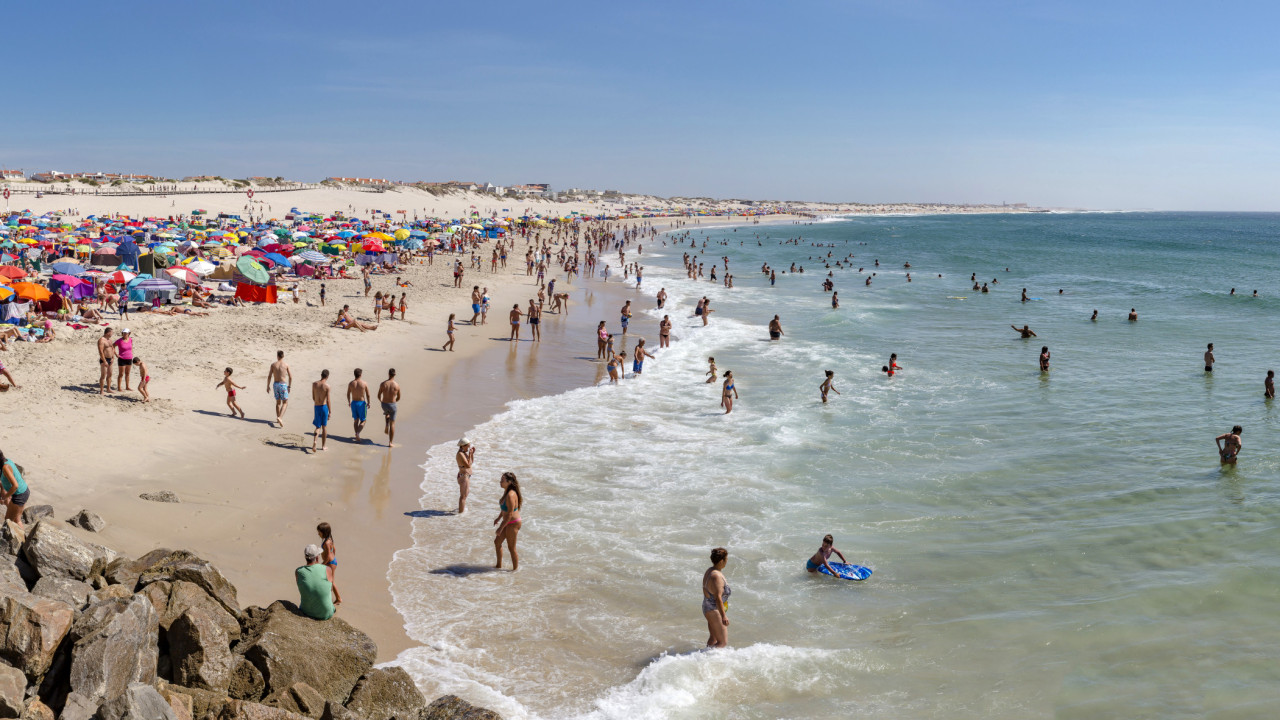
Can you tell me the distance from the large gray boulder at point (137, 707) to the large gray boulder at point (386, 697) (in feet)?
Answer: 4.42

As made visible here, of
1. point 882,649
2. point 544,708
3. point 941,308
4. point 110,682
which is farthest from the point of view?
point 941,308

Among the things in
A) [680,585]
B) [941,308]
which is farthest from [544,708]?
[941,308]

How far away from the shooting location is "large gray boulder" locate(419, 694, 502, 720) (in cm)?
548

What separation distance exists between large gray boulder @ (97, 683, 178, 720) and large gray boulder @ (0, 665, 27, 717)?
20.8 inches

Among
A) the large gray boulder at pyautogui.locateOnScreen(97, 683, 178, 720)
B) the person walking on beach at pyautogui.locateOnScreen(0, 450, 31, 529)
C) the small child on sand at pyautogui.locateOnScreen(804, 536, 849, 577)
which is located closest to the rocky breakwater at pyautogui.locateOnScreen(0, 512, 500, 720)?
the large gray boulder at pyautogui.locateOnScreen(97, 683, 178, 720)

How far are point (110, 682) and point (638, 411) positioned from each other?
11429 millimetres

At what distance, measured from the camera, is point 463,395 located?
16484 millimetres

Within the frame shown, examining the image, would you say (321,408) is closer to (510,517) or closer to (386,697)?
(510,517)

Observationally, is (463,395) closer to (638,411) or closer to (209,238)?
(638,411)

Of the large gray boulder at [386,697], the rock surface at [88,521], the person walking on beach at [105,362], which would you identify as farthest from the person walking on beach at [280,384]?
the large gray boulder at [386,697]

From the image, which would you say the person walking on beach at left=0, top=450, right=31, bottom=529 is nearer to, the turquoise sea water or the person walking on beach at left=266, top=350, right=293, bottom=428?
the turquoise sea water

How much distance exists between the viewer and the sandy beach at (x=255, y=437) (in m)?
8.68

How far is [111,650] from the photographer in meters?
5.25

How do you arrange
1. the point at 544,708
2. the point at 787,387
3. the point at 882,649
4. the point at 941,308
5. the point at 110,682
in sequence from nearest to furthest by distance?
the point at 110,682, the point at 544,708, the point at 882,649, the point at 787,387, the point at 941,308
